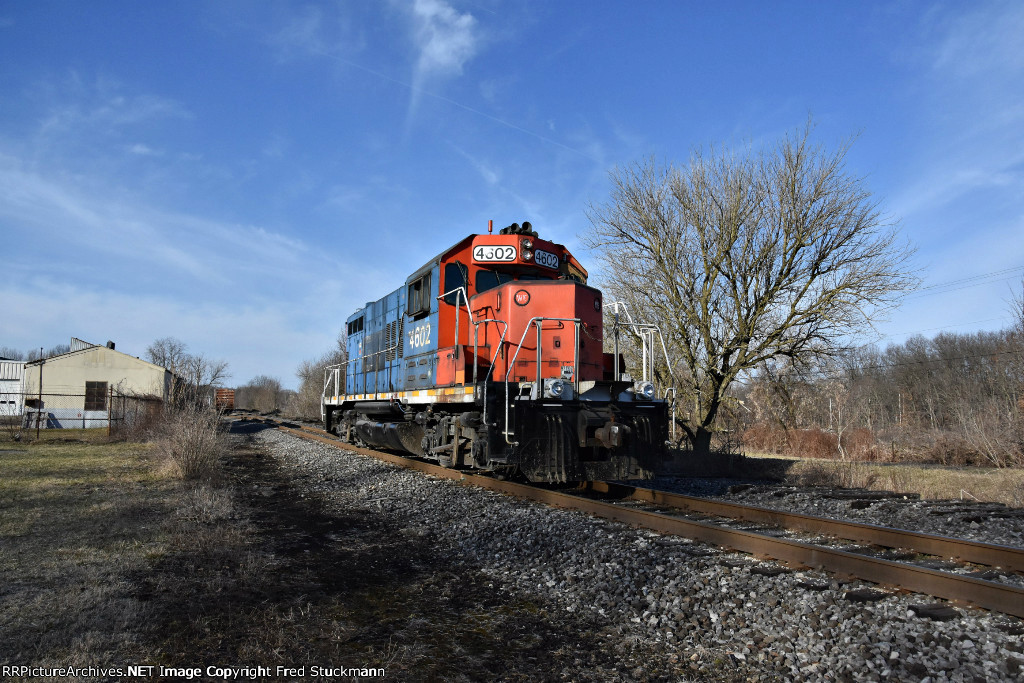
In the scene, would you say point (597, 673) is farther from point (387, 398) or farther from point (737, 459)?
point (737, 459)

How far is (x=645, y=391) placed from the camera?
8.87m

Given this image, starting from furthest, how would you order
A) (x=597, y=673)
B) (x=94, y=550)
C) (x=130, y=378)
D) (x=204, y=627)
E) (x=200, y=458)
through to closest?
(x=130, y=378) → (x=200, y=458) → (x=94, y=550) → (x=204, y=627) → (x=597, y=673)

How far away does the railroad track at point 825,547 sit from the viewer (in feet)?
13.9

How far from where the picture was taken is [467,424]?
861cm

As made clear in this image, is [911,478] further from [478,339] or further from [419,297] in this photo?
[419,297]

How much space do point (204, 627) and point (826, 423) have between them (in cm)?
2563

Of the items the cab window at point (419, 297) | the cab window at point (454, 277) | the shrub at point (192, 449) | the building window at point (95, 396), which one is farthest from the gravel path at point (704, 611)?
the building window at point (95, 396)

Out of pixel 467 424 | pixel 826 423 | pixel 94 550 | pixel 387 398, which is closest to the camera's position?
pixel 94 550

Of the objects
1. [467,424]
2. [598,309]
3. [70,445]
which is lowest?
[70,445]

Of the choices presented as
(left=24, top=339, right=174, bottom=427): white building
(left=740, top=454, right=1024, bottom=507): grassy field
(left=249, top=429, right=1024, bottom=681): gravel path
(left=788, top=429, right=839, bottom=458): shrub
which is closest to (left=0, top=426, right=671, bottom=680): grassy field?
(left=249, top=429, right=1024, bottom=681): gravel path

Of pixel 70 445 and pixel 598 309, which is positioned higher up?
pixel 598 309

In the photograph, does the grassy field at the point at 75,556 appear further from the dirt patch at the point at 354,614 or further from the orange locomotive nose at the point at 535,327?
the orange locomotive nose at the point at 535,327

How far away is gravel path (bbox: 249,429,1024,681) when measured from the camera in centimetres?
333

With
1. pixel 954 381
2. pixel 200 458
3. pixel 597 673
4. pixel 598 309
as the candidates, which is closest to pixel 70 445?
pixel 200 458
